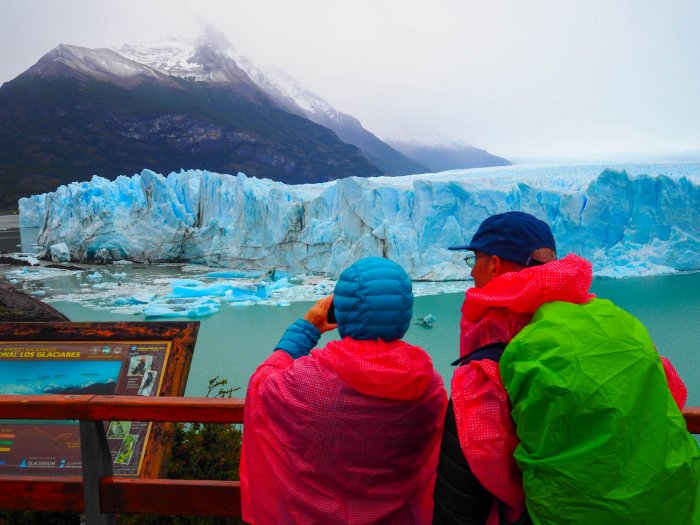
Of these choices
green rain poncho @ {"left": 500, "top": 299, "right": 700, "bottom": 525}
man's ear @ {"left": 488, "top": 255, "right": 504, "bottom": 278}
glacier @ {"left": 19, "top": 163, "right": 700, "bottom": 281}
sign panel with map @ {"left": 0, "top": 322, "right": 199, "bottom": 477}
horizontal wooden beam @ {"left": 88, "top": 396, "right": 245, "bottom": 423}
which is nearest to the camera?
green rain poncho @ {"left": 500, "top": 299, "right": 700, "bottom": 525}

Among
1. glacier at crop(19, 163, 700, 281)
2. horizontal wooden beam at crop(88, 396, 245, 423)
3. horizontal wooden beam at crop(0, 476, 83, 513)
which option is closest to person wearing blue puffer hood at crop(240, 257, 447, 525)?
horizontal wooden beam at crop(88, 396, 245, 423)

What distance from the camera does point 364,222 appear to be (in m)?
11.5

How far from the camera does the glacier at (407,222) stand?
35.6 feet

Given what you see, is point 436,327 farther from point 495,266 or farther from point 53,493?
point 495,266

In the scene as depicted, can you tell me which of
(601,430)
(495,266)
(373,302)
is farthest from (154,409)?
(601,430)

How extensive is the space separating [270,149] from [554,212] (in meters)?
41.5

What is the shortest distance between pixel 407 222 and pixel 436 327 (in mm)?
4255

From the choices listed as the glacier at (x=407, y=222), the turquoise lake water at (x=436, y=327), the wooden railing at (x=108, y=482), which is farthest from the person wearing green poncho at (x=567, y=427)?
the glacier at (x=407, y=222)

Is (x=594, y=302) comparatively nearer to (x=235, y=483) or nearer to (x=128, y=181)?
(x=235, y=483)

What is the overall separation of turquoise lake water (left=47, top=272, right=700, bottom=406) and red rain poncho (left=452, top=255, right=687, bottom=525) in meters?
4.38

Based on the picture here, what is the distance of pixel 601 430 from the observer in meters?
0.62

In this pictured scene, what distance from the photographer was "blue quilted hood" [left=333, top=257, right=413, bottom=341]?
79 centimetres

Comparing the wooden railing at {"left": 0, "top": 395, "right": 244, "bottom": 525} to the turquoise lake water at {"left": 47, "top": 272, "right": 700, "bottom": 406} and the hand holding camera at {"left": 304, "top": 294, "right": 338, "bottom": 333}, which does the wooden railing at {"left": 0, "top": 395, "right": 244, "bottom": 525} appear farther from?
the turquoise lake water at {"left": 47, "top": 272, "right": 700, "bottom": 406}

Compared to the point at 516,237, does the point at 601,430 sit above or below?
below
